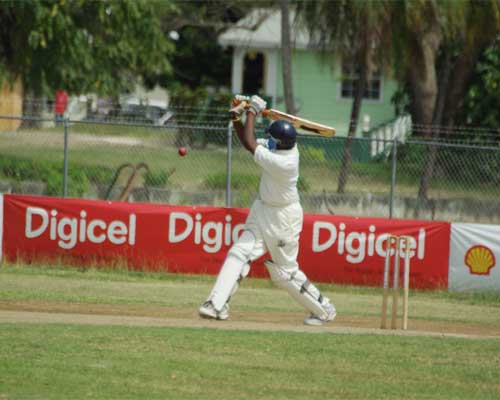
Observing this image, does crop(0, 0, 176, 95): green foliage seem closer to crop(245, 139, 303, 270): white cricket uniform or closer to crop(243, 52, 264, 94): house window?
crop(245, 139, 303, 270): white cricket uniform

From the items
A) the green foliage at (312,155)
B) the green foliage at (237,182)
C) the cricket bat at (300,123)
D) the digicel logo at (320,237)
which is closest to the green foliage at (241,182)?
the green foliage at (237,182)

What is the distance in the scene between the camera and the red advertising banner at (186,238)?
15734 millimetres

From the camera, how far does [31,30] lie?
24266 mm

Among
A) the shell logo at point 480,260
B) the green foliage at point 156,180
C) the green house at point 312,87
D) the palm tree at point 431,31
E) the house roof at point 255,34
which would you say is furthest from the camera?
the green house at point 312,87

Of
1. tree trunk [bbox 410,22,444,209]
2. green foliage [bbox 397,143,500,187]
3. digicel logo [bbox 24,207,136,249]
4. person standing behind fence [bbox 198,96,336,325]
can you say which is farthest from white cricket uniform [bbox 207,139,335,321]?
tree trunk [bbox 410,22,444,209]

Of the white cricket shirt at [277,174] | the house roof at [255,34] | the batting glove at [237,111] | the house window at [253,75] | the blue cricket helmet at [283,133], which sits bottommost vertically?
the white cricket shirt at [277,174]

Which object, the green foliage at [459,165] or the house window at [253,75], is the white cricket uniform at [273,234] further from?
the house window at [253,75]

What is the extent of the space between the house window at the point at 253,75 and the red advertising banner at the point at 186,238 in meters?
29.0

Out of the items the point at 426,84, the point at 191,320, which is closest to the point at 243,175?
the point at 426,84

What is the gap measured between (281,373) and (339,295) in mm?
6867

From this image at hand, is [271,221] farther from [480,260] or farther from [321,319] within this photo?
[480,260]

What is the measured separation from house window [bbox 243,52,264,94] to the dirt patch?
3270 cm

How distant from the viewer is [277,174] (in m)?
10.7

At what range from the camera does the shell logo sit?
1552 cm
